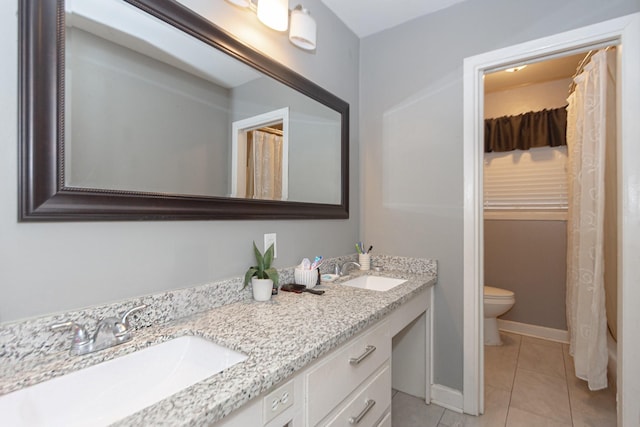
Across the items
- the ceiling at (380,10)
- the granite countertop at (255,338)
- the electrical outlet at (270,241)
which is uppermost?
the ceiling at (380,10)

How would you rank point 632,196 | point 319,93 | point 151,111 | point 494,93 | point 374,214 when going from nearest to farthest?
point 151,111 < point 632,196 < point 319,93 < point 374,214 < point 494,93

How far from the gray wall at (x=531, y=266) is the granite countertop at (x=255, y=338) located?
2.12 meters

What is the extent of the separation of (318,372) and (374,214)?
1.38 meters

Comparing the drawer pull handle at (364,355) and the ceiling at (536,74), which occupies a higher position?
the ceiling at (536,74)

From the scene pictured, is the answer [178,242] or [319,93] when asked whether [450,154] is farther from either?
[178,242]

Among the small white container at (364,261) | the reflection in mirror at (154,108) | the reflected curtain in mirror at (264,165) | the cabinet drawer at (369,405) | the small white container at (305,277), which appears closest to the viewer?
the reflection in mirror at (154,108)

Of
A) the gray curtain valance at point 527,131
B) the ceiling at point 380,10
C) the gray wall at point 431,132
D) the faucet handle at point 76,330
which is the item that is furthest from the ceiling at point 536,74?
the faucet handle at point 76,330

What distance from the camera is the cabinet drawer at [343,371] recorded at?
2.90 ft

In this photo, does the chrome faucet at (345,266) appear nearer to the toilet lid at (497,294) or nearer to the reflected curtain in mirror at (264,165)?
the reflected curtain in mirror at (264,165)

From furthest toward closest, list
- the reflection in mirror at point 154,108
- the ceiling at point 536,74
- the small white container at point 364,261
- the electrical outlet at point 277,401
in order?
the ceiling at point 536,74, the small white container at point 364,261, the reflection in mirror at point 154,108, the electrical outlet at point 277,401

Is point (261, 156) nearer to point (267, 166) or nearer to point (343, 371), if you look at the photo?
point (267, 166)

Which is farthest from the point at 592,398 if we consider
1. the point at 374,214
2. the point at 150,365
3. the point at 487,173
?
the point at 150,365

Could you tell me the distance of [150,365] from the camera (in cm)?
85

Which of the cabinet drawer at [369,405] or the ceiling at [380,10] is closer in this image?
the cabinet drawer at [369,405]
